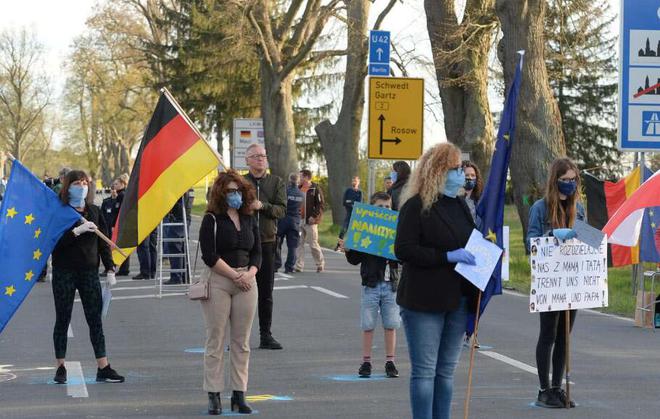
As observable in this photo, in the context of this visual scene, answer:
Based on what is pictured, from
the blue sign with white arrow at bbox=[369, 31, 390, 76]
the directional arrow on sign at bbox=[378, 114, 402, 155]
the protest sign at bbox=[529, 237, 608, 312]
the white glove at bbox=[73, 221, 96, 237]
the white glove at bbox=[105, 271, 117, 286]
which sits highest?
the blue sign with white arrow at bbox=[369, 31, 390, 76]

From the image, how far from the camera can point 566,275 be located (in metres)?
9.09

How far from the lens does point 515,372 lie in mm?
10938

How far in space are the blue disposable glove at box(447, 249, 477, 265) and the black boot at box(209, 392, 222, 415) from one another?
2.64m

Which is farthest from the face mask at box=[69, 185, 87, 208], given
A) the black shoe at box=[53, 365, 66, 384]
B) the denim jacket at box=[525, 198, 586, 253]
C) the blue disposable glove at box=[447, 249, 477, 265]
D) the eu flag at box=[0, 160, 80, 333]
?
the blue disposable glove at box=[447, 249, 477, 265]

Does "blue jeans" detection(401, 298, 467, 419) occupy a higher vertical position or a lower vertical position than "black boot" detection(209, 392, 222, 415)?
higher

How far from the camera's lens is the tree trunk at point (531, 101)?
2477 centimetres

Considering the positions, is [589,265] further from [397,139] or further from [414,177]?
[397,139]

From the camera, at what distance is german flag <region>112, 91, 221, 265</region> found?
461 inches

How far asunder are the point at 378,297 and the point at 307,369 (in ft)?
3.07

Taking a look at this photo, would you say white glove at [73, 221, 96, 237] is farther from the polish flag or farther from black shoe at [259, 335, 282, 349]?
the polish flag

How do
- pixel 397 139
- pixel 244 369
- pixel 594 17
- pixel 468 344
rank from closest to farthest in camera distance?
pixel 244 369, pixel 468 344, pixel 397 139, pixel 594 17

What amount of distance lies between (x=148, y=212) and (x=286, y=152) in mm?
29764

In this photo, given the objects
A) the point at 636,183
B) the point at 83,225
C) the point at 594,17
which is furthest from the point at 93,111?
the point at 83,225

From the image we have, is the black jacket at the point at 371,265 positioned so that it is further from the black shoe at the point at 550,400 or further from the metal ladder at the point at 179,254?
the metal ladder at the point at 179,254
